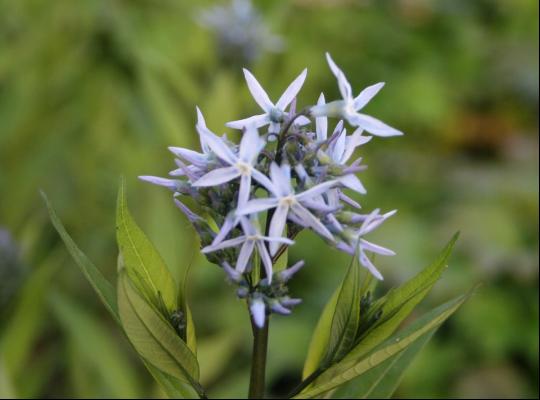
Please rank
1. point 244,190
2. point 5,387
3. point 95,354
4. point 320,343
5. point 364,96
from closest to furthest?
point 244,190 → point 364,96 → point 320,343 → point 5,387 → point 95,354

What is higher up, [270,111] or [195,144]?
[270,111]

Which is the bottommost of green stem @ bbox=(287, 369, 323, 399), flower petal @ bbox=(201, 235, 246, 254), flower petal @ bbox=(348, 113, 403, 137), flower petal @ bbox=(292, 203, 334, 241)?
green stem @ bbox=(287, 369, 323, 399)

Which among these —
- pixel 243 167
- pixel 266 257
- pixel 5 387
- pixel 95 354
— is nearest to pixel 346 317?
pixel 266 257

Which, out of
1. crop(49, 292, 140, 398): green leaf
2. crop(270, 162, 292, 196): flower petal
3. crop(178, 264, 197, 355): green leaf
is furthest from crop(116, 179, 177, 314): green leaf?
crop(49, 292, 140, 398): green leaf

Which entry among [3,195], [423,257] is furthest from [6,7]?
[423,257]

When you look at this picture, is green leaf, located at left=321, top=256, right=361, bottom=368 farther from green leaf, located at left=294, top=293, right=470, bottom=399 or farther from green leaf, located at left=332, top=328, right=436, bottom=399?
green leaf, located at left=332, top=328, right=436, bottom=399

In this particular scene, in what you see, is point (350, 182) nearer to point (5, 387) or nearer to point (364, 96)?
point (364, 96)
